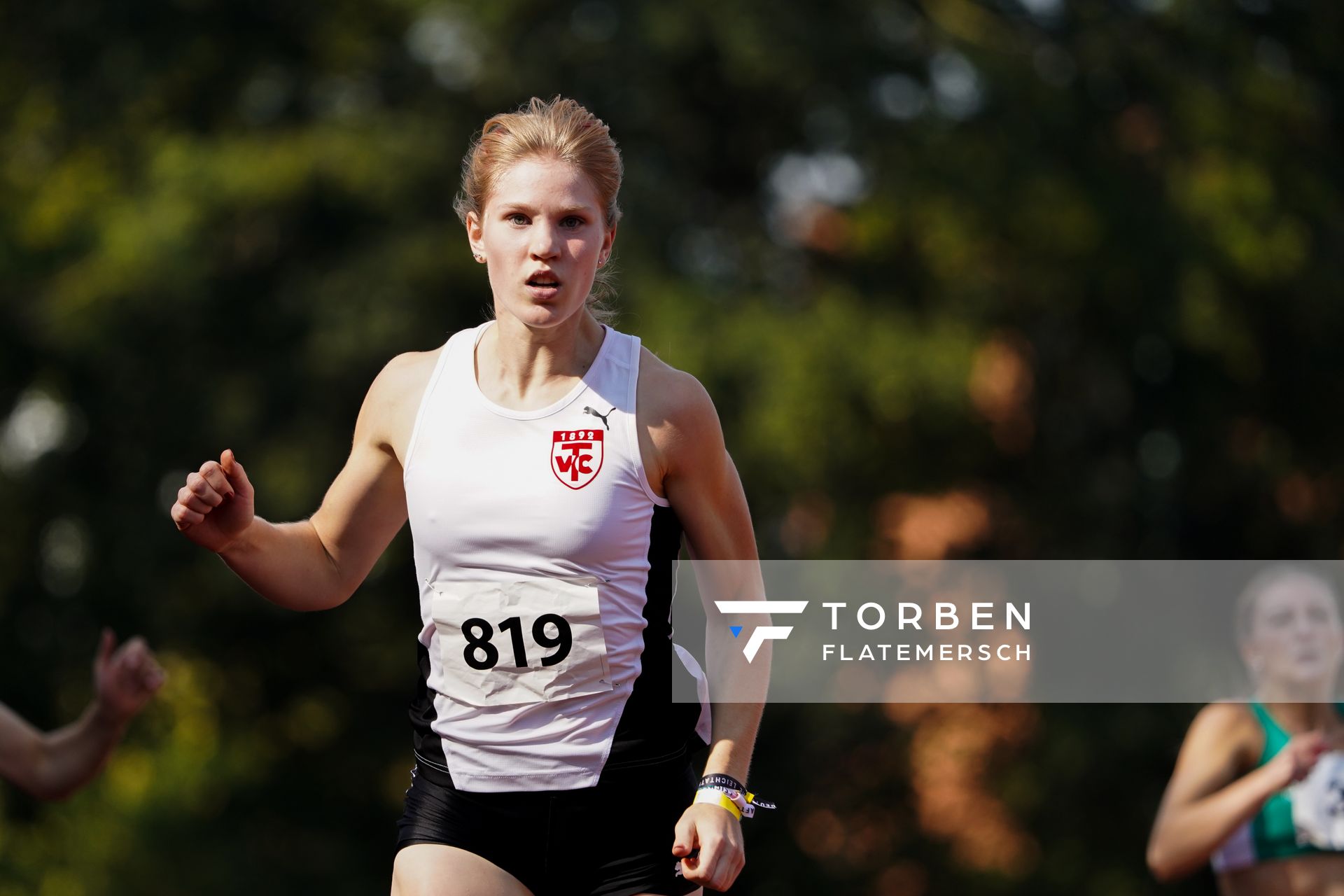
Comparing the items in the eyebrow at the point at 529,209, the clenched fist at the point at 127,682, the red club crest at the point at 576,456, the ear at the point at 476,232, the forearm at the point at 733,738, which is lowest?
the forearm at the point at 733,738

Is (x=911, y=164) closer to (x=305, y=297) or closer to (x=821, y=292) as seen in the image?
(x=821, y=292)

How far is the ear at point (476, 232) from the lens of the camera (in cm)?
328

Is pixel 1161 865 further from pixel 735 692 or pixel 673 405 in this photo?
pixel 673 405

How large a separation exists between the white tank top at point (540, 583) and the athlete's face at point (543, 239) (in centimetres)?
17

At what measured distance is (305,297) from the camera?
13.2 meters

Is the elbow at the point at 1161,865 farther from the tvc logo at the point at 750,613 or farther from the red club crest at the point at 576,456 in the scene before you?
the red club crest at the point at 576,456

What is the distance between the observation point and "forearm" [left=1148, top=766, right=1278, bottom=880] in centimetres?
477

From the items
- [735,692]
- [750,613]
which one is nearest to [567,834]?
[735,692]

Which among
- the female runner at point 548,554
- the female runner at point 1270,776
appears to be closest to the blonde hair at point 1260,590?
the female runner at point 1270,776

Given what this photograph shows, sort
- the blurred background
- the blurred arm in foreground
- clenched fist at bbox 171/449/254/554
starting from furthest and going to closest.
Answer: the blurred background → the blurred arm in foreground → clenched fist at bbox 171/449/254/554

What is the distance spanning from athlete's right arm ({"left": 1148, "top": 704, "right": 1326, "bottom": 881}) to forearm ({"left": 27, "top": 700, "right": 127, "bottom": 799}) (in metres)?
3.18

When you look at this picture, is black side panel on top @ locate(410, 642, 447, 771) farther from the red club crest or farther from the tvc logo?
the tvc logo

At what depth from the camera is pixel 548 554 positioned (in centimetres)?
310
